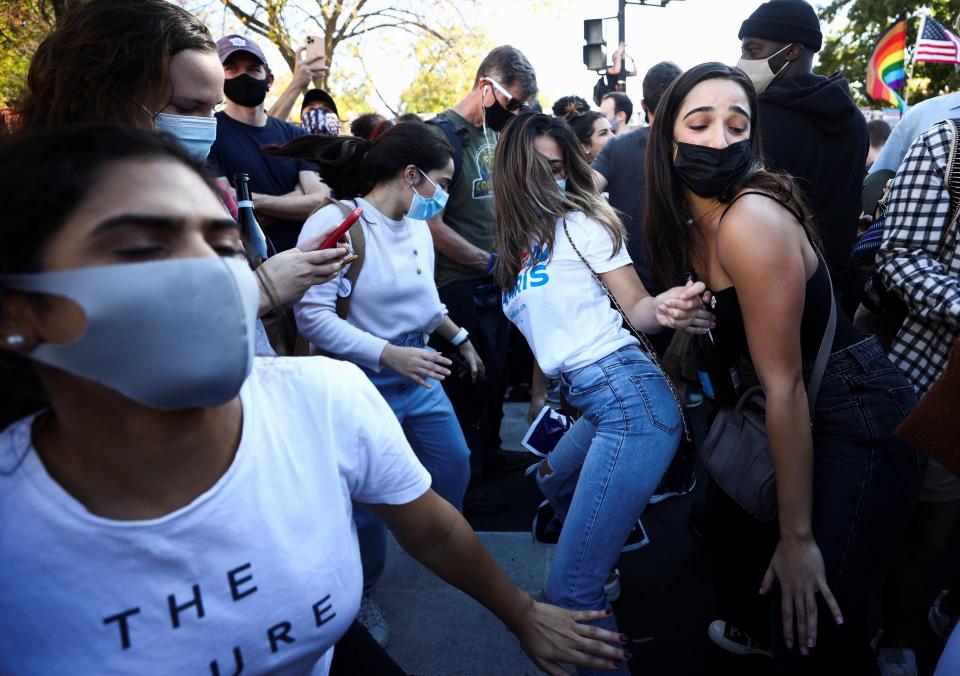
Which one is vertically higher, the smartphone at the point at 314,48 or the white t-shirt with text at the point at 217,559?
the smartphone at the point at 314,48

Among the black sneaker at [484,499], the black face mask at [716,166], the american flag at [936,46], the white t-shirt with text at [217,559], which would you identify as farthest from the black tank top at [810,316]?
the american flag at [936,46]

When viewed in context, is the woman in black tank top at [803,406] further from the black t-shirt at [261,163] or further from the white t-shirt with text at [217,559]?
the black t-shirt at [261,163]

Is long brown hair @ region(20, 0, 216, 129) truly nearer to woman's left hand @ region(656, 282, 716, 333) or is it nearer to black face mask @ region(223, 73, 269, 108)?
woman's left hand @ region(656, 282, 716, 333)

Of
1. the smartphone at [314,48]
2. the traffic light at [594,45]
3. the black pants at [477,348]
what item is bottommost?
the black pants at [477,348]

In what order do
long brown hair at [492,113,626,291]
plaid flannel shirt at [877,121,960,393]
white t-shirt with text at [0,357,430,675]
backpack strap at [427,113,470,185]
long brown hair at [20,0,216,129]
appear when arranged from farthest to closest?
backpack strap at [427,113,470,185]
long brown hair at [492,113,626,291]
plaid flannel shirt at [877,121,960,393]
long brown hair at [20,0,216,129]
white t-shirt with text at [0,357,430,675]

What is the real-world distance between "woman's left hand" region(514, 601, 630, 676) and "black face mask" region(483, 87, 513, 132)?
10.7ft

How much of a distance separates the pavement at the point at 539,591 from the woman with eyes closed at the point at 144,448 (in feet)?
5.41

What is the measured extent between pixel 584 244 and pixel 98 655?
193 centimetres

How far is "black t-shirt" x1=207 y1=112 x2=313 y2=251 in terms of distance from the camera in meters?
3.66

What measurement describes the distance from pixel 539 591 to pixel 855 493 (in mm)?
1659

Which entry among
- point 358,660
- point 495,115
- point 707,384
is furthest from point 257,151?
point 358,660

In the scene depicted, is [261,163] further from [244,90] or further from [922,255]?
[922,255]

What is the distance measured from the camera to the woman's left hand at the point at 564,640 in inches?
58.9

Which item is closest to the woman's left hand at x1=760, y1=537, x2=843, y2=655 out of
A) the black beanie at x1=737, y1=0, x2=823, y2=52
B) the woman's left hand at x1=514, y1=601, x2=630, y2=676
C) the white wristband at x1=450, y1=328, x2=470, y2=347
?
the woman's left hand at x1=514, y1=601, x2=630, y2=676
